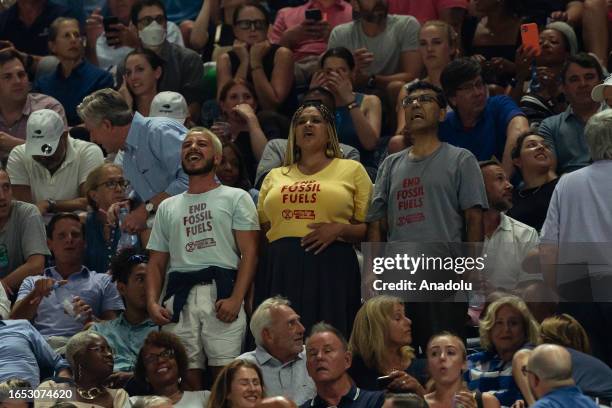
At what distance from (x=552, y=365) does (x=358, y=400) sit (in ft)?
4.18

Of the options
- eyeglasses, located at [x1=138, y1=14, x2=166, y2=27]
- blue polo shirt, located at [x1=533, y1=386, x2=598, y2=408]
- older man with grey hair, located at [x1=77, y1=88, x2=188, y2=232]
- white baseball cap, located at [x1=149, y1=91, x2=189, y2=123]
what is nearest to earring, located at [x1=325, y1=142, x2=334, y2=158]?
older man with grey hair, located at [x1=77, y1=88, x2=188, y2=232]

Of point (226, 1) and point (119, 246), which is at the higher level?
point (226, 1)

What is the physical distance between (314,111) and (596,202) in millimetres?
1854

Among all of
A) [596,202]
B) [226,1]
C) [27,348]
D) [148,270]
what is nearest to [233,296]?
[148,270]

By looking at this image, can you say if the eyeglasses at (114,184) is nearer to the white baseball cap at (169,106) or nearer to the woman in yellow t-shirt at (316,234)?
the white baseball cap at (169,106)

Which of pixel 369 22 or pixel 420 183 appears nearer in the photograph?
pixel 420 183

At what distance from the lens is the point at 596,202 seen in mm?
8797

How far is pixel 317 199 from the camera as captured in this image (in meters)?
9.43

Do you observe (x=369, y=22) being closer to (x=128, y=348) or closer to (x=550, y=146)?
(x=550, y=146)

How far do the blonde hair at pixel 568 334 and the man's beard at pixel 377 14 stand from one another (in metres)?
4.15

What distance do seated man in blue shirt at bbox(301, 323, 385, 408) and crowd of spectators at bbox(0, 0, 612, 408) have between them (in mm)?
13

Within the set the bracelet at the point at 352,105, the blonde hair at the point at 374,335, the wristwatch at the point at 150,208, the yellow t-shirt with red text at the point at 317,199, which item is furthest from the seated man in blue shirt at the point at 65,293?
the blonde hair at the point at 374,335

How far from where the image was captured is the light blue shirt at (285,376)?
29.3ft

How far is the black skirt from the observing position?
9.34 m
